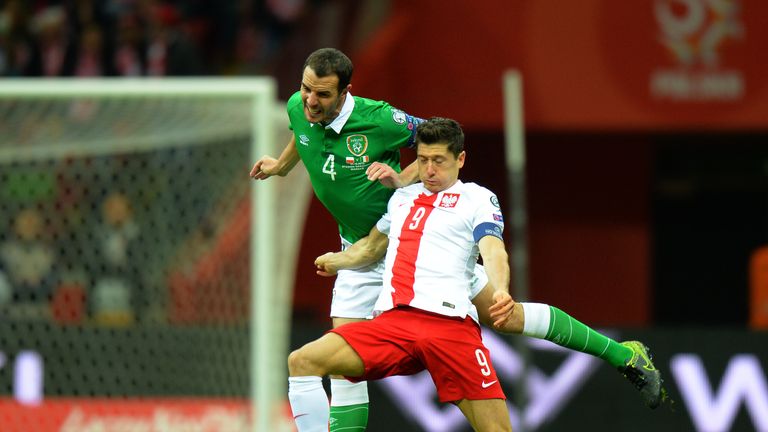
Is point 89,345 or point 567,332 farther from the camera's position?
point 89,345

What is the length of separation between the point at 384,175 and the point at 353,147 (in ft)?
0.82

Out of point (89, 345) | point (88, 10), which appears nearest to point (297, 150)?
point (89, 345)

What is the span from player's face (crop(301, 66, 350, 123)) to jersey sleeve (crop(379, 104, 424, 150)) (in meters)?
Answer: 0.24

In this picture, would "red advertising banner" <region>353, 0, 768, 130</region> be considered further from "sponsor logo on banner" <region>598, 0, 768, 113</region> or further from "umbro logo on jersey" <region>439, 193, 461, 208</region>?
"umbro logo on jersey" <region>439, 193, 461, 208</region>

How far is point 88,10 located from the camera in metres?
13.0

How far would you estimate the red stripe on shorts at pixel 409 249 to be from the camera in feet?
20.1

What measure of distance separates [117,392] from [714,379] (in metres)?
4.07

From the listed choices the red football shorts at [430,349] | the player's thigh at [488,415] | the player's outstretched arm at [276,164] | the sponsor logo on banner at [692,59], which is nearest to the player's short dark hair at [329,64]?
the player's outstretched arm at [276,164]

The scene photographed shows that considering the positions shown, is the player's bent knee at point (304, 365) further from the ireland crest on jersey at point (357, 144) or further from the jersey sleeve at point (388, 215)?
the ireland crest on jersey at point (357, 144)

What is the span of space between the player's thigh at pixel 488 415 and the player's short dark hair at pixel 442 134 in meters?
1.04

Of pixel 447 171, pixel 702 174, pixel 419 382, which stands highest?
pixel 447 171

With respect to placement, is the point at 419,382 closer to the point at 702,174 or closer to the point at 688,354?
the point at 688,354

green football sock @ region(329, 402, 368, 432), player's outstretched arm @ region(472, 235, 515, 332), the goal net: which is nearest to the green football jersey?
player's outstretched arm @ region(472, 235, 515, 332)

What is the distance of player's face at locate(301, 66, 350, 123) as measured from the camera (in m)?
5.99
